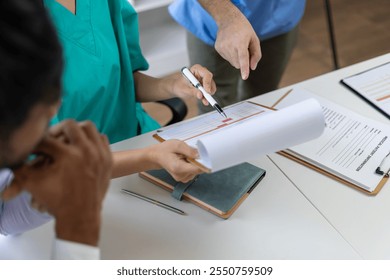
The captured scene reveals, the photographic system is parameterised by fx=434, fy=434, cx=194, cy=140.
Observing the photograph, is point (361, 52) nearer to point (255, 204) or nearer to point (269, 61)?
point (269, 61)

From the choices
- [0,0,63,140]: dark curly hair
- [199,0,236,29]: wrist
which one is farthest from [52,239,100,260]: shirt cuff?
[199,0,236,29]: wrist

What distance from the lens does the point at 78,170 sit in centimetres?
57

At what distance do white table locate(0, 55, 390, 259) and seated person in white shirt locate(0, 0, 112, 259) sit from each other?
0.26 m

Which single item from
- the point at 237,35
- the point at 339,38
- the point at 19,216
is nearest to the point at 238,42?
the point at 237,35

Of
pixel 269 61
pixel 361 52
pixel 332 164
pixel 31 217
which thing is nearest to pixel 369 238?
pixel 332 164

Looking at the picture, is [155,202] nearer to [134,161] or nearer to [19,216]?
[134,161]

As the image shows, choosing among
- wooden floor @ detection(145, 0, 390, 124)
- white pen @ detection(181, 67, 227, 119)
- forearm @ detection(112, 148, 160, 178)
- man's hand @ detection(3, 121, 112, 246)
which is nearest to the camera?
man's hand @ detection(3, 121, 112, 246)

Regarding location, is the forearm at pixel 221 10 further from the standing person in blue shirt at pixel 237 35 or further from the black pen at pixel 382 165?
the black pen at pixel 382 165

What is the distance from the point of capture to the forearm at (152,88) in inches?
45.8

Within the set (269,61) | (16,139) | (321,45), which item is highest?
(16,139)

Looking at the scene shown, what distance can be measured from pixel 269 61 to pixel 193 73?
64 cm

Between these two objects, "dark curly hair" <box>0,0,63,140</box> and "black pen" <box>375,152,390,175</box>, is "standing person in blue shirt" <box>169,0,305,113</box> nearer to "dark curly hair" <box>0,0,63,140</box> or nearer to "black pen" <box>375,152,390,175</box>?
"black pen" <box>375,152,390,175</box>

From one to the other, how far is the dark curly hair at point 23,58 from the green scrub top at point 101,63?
486 millimetres

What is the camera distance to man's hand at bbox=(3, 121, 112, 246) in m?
0.56
